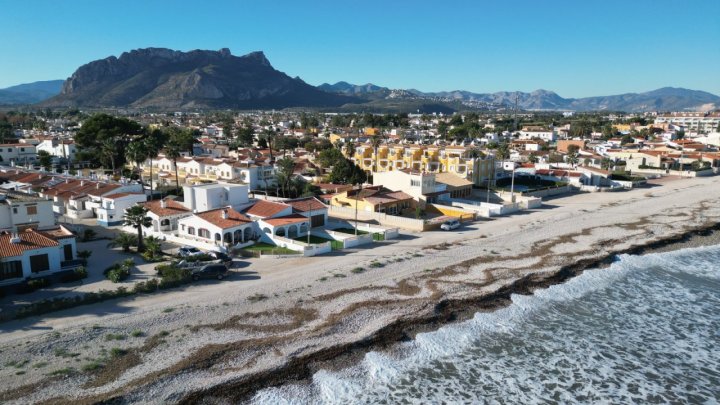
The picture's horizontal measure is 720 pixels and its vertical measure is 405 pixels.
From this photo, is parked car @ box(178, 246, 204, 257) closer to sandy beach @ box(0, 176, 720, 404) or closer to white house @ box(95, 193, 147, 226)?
sandy beach @ box(0, 176, 720, 404)

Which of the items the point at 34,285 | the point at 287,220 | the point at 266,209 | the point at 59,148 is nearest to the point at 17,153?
the point at 59,148

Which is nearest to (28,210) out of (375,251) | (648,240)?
(375,251)

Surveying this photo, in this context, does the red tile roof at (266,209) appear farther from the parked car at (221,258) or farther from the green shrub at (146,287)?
the green shrub at (146,287)

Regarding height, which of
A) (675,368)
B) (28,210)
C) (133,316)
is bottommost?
(675,368)

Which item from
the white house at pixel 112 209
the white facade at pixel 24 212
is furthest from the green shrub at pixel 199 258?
the white house at pixel 112 209

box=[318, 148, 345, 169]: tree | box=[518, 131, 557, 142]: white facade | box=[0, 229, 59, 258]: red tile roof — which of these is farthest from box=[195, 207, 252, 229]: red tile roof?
box=[518, 131, 557, 142]: white facade

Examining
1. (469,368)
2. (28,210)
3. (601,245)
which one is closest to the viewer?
(469,368)

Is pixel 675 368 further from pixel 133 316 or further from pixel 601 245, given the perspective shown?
pixel 133 316
